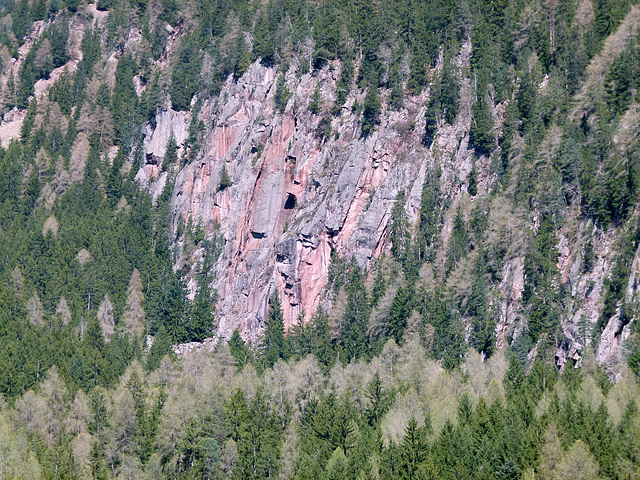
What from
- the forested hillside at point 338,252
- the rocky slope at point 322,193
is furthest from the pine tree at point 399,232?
the rocky slope at point 322,193

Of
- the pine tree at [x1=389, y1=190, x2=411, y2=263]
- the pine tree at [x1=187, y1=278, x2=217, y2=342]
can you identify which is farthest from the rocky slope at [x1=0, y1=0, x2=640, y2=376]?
the pine tree at [x1=187, y1=278, x2=217, y2=342]

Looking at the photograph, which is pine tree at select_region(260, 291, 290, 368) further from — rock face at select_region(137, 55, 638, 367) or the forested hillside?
rock face at select_region(137, 55, 638, 367)

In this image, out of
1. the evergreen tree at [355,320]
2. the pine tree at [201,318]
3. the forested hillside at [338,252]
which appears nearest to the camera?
the forested hillside at [338,252]

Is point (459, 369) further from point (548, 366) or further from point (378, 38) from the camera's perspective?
point (378, 38)

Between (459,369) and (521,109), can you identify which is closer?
(459,369)

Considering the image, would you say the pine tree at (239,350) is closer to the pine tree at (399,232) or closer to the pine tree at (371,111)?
the pine tree at (399,232)

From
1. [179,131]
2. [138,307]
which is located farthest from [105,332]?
[179,131]

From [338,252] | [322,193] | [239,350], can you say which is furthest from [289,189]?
[239,350]

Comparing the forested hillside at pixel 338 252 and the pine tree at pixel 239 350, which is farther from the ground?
the forested hillside at pixel 338 252

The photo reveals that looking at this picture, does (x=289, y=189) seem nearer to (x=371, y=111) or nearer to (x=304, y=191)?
(x=304, y=191)
